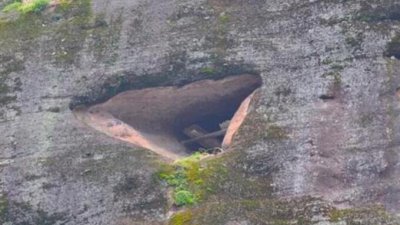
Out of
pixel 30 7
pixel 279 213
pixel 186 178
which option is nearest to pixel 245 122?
pixel 186 178

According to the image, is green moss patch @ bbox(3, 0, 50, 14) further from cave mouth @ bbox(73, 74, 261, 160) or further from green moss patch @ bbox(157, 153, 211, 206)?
green moss patch @ bbox(157, 153, 211, 206)

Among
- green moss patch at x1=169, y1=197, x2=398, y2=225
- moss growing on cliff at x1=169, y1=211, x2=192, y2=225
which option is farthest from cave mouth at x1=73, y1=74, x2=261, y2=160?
green moss patch at x1=169, y1=197, x2=398, y2=225

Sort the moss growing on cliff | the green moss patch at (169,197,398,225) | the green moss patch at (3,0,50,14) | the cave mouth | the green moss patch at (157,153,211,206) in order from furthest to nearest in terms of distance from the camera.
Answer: the green moss patch at (3,0,50,14)
the cave mouth
the green moss patch at (157,153,211,206)
the moss growing on cliff
the green moss patch at (169,197,398,225)

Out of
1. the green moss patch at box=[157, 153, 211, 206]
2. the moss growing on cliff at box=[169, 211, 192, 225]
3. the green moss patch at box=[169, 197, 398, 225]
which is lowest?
the moss growing on cliff at box=[169, 211, 192, 225]

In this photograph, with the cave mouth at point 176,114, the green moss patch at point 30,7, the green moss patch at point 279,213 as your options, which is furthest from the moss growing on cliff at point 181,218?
the green moss patch at point 30,7

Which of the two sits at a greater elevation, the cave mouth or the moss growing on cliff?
the cave mouth

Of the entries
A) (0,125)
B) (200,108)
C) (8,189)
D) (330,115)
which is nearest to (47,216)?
(8,189)

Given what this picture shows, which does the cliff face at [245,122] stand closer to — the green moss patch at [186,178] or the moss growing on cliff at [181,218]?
the moss growing on cliff at [181,218]
